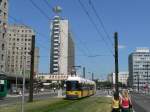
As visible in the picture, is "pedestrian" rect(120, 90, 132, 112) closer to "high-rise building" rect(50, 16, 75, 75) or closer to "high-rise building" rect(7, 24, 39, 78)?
"high-rise building" rect(7, 24, 39, 78)

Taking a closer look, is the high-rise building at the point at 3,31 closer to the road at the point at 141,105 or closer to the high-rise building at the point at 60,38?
the high-rise building at the point at 60,38

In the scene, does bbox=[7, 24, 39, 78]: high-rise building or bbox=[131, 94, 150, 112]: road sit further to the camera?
bbox=[7, 24, 39, 78]: high-rise building

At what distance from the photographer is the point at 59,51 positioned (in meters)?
89.2

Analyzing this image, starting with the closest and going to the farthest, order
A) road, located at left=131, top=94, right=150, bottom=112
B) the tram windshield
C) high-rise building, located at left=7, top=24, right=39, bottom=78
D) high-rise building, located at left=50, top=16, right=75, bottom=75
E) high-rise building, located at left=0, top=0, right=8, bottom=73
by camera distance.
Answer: road, located at left=131, top=94, right=150, bottom=112 < the tram windshield < high-rise building, located at left=50, top=16, right=75, bottom=75 < high-rise building, located at left=7, top=24, right=39, bottom=78 < high-rise building, located at left=0, top=0, right=8, bottom=73

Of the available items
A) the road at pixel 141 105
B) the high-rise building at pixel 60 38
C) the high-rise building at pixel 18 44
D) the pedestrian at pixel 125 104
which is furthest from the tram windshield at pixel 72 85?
the pedestrian at pixel 125 104

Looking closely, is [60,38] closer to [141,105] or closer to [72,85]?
[72,85]

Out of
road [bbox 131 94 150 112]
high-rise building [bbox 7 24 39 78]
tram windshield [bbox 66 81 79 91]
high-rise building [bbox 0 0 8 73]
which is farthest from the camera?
high-rise building [bbox 0 0 8 73]

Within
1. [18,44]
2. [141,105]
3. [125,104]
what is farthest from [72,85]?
[125,104]


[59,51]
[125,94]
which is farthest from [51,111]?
[59,51]

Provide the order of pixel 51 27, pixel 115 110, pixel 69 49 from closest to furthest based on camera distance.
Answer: pixel 115 110, pixel 51 27, pixel 69 49

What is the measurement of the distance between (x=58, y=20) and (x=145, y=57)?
89.8 meters

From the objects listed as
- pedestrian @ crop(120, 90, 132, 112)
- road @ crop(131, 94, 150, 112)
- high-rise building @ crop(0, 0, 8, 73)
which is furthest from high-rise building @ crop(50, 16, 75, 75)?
pedestrian @ crop(120, 90, 132, 112)

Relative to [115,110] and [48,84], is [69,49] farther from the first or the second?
[48,84]

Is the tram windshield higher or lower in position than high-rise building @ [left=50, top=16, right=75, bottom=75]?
lower
